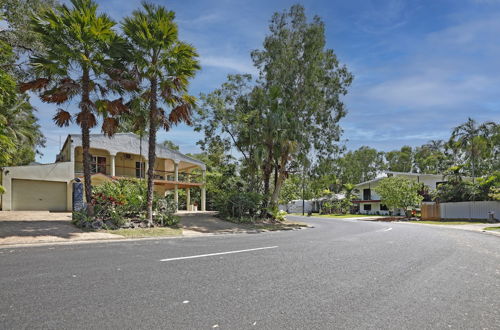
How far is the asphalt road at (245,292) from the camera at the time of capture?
156 inches

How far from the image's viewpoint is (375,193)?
177ft

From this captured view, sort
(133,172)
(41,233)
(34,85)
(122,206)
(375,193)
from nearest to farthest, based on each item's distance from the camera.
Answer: (41,233)
(34,85)
(122,206)
(133,172)
(375,193)

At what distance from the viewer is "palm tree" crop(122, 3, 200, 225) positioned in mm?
16250

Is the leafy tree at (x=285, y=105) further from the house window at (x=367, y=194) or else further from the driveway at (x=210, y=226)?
the house window at (x=367, y=194)

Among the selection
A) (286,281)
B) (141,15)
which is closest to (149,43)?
(141,15)

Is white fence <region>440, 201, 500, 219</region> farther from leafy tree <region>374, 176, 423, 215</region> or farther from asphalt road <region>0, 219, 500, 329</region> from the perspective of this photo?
asphalt road <region>0, 219, 500, 329</region>

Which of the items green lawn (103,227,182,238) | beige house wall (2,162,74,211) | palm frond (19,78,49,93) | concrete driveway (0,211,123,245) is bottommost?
green lawn (103,227,182,238)

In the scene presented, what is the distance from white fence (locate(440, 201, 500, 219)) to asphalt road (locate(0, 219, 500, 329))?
29.4 meters

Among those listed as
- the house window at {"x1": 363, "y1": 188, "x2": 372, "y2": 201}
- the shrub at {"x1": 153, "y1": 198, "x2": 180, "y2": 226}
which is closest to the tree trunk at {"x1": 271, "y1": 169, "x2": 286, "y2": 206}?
the shrub at {"x1": 153, "y1": 198, "x2": 180, "y2": 226}

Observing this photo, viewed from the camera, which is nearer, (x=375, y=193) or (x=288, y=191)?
(x=375, y=193)

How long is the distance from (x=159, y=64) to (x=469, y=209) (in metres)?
33.8

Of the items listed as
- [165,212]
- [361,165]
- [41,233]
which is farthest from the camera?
[361,165]

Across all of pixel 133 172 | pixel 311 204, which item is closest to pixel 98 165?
pixel 133 172

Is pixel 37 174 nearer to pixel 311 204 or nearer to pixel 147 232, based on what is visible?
pixel 147 232
